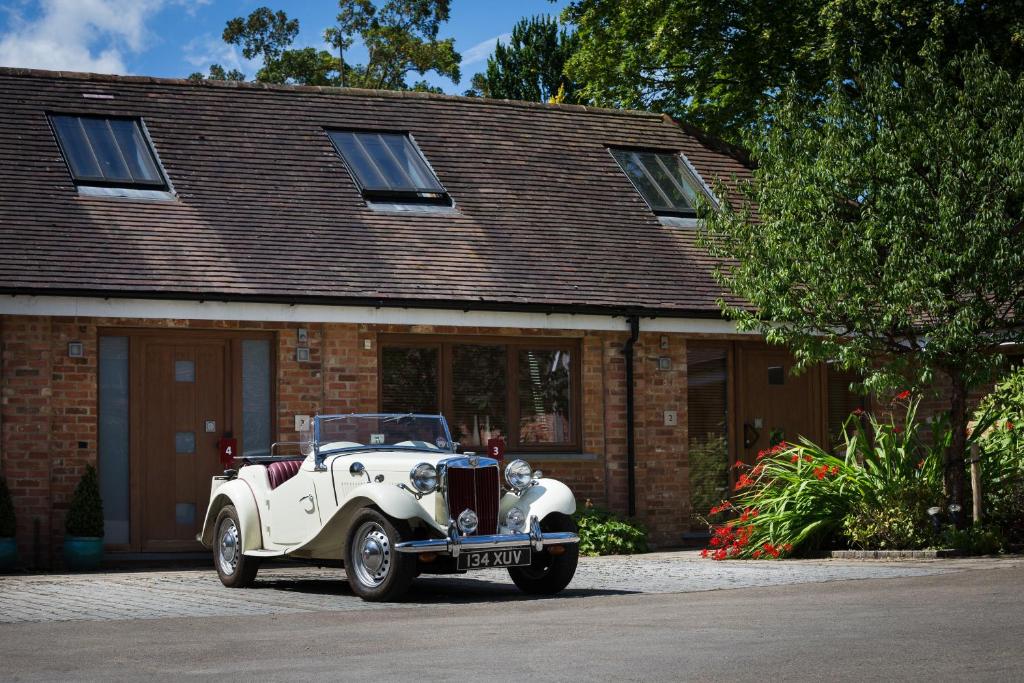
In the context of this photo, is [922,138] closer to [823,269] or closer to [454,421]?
[823,269]

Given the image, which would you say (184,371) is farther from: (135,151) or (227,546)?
(227,546)

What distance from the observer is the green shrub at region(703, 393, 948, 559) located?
1415cm

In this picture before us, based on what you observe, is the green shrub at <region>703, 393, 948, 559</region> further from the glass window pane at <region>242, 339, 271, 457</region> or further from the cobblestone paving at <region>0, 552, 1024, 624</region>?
the glass window pane at <region>242, 339, 271, 457</region>

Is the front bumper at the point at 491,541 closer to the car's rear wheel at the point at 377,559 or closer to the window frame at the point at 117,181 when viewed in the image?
the car's rear wheel at the point at 377,559

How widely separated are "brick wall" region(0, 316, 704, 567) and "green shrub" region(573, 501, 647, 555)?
753 millimetres

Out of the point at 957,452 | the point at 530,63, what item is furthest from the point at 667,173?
the point at 530,63

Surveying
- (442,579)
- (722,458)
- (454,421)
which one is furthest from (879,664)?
(722,458)

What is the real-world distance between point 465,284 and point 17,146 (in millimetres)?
5385

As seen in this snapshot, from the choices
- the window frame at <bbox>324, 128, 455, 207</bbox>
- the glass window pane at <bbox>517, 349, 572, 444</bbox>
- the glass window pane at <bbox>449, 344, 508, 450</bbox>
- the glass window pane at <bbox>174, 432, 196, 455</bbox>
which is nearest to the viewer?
the glass window pane at <bbox>174, 432, 196, 455</bbox>

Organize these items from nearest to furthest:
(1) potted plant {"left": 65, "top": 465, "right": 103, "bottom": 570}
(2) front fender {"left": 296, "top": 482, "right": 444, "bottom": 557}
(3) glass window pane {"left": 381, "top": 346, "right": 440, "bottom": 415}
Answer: (2) front fender {"left": 296, "top": 482, "right": 444, "bottom": 557}
(1) potted plant {"left": 65, "top": 465, "right": 103, "bottom": 570}
(3) glass window pane {"left": 381, "top": 346, "right": 440, "bottom": 415}

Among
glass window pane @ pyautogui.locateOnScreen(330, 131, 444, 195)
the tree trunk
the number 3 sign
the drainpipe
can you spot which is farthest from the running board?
glass window pane @ pyautogui.locateOnScreen(330, 131, 444, 195)

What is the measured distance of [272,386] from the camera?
16.1 m

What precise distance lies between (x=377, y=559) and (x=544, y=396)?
6.68 m

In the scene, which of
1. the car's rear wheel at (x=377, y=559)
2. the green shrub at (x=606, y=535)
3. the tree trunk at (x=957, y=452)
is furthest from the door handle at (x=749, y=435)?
the car's rear wheel at (x=377, y=559)
